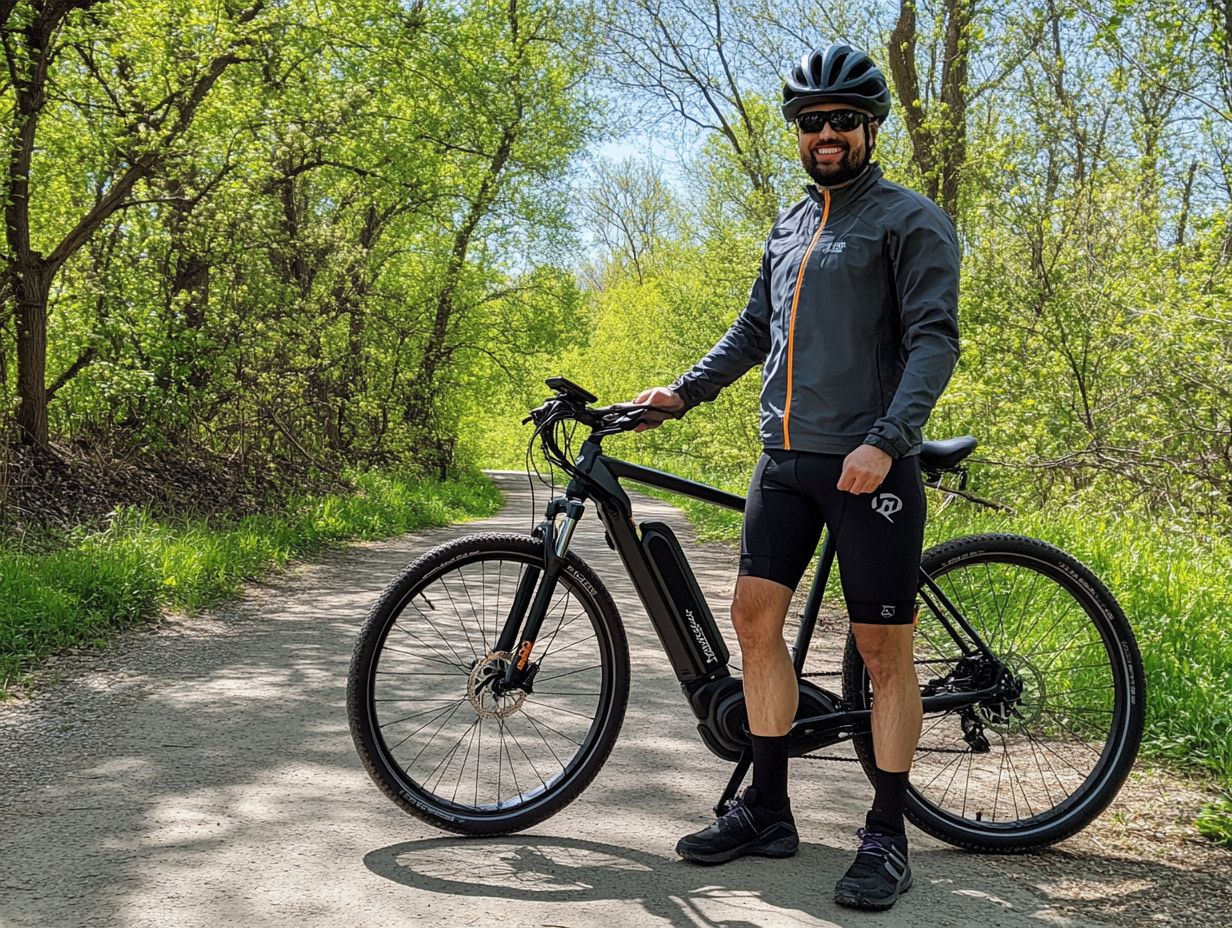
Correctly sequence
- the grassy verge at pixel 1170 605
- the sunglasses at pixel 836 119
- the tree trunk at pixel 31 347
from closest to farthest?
the sunglasses at pixel 836 119
the grassy verge at pixel 1170 605
the tree trunk at pixel 31 347

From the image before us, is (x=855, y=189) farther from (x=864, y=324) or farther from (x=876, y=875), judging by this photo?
(x=876, y=875)

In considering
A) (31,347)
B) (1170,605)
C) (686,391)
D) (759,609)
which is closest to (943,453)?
(759,609)

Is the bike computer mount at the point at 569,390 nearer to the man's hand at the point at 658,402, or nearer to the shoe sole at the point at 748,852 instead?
the man's hand at the point at 658,402

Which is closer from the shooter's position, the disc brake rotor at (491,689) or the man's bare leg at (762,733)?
the man's bare leg at (762,733)

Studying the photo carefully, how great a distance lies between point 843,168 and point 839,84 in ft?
0.74

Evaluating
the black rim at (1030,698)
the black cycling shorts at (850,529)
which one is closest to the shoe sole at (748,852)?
the black rim at (1030,698)

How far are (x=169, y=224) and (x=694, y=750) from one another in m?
8.47

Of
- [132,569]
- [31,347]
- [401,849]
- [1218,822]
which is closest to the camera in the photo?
[401,849]

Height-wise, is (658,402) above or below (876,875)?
above

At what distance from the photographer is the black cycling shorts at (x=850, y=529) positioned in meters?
3.09

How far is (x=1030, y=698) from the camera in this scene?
378cm

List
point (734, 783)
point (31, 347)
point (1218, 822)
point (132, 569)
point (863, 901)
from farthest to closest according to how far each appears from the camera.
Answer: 1. point (31, 347)
2. point (132, 569)
3. point (1218, 822)
4. point (734, 783)
5. point (863, 901)

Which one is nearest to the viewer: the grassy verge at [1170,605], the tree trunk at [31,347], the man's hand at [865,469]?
the man's hand at [865,469]

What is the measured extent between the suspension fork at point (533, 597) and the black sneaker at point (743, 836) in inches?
28.3
